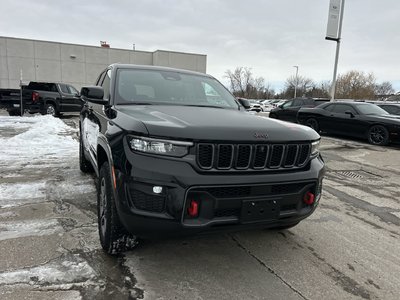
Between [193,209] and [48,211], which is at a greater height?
[193,209]

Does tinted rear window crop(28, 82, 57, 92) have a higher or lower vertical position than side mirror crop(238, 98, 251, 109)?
higher

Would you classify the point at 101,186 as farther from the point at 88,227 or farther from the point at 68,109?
the point at 68,109

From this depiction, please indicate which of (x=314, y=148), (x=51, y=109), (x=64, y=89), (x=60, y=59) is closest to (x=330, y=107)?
(x=314, y=148)

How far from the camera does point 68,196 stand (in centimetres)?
461

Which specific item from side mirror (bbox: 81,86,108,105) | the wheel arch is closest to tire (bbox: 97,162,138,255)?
the wheel arch

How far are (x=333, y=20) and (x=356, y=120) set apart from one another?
10.4 m

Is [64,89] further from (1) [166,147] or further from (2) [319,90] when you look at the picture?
(2) [319,90]

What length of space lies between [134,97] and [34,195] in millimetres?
2248

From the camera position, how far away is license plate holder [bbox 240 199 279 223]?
251 centimetres

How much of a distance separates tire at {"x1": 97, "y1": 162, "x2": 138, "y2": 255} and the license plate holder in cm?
106

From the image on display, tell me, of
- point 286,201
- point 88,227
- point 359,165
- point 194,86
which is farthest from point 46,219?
point 359,165

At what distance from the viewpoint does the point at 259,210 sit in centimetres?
256

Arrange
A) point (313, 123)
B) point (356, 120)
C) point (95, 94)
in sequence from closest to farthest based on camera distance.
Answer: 1. point (95, 94)
2. point (356, 120)
3. point (313, 123)

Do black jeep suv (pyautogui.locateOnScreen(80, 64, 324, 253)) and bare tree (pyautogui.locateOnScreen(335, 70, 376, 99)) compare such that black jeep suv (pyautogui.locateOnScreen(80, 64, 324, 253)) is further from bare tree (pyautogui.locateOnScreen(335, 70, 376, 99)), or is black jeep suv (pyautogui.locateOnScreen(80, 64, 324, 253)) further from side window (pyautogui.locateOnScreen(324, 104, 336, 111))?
bare tree (pyautogui.locateOnScreen(335, 70, 376, 99))
